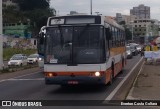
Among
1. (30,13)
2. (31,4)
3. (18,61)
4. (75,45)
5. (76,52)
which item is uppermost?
(31,4)

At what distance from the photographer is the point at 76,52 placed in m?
18.1

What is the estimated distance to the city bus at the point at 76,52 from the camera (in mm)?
18031

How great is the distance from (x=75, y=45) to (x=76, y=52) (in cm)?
29

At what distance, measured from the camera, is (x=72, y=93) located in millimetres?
18438

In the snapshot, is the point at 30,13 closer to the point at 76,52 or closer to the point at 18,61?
the point at 18,61

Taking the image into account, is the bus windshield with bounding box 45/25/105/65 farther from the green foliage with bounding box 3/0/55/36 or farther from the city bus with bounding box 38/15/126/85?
the green foliage with bounding box 3/0/55/36

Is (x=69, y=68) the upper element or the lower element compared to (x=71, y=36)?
lower

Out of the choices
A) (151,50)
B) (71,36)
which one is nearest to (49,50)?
(71,36)

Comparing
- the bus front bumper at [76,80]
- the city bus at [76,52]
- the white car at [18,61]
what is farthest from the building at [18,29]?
the bus front bumper at [76,80]

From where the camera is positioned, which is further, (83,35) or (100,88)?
(100,88)

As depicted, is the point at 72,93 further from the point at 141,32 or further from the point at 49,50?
the point at 141,32

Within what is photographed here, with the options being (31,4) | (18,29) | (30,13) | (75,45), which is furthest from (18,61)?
(31,4)

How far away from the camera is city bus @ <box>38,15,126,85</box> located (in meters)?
18.0

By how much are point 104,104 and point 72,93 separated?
385cm
